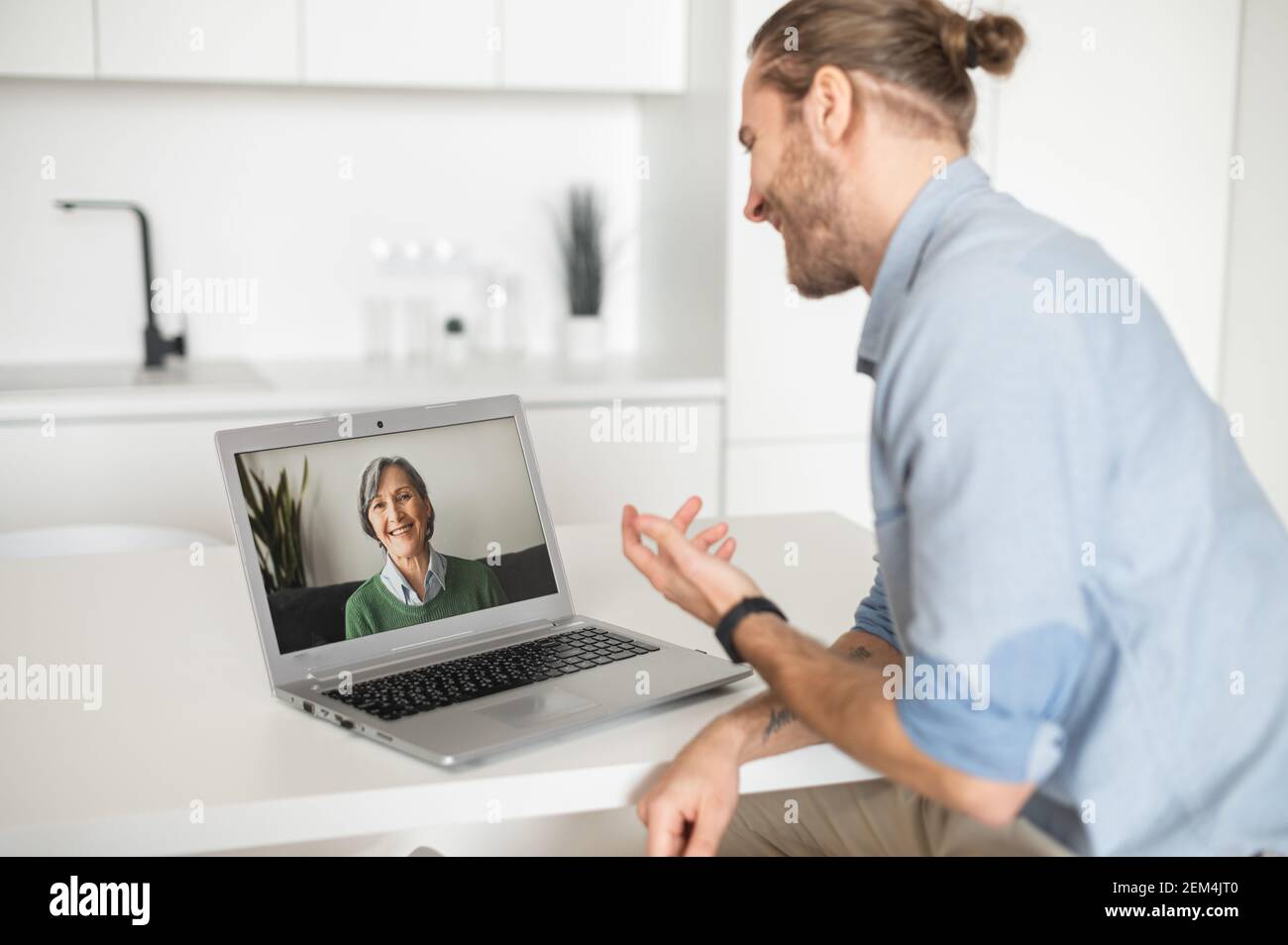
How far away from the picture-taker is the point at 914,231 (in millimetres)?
1277

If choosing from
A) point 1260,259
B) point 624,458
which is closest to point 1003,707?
point 624,458

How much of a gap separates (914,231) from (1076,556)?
0.39 m

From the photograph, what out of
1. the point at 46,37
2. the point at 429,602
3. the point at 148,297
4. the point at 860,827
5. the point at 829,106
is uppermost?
the point at 46,37

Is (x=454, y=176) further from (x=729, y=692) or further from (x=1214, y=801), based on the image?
(x=1214, y=801)

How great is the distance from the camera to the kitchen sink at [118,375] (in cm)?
310

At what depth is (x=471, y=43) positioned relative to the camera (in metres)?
3.13

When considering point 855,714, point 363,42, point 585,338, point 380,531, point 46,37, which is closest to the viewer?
point 855,714

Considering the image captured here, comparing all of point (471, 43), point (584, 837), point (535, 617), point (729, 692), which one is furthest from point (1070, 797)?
point (471, 43)

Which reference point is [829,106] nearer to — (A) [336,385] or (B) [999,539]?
(B) [999,539]

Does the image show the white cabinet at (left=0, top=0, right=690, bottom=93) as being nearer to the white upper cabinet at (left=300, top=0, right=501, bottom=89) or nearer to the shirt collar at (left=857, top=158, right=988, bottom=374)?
the white upper cabinet at (left=300, top=0, right=501, bottom=89)

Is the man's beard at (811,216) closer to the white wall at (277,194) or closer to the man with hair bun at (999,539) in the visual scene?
the man with hair bun at (999,539)

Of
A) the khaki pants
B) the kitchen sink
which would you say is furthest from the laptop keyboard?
the kitchen sink

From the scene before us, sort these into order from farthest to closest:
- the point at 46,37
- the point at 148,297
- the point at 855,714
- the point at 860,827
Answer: the point at 148,297, the point at 46,37, the point at 860,827, the point at 855,714

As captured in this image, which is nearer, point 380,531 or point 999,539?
point 999,539
